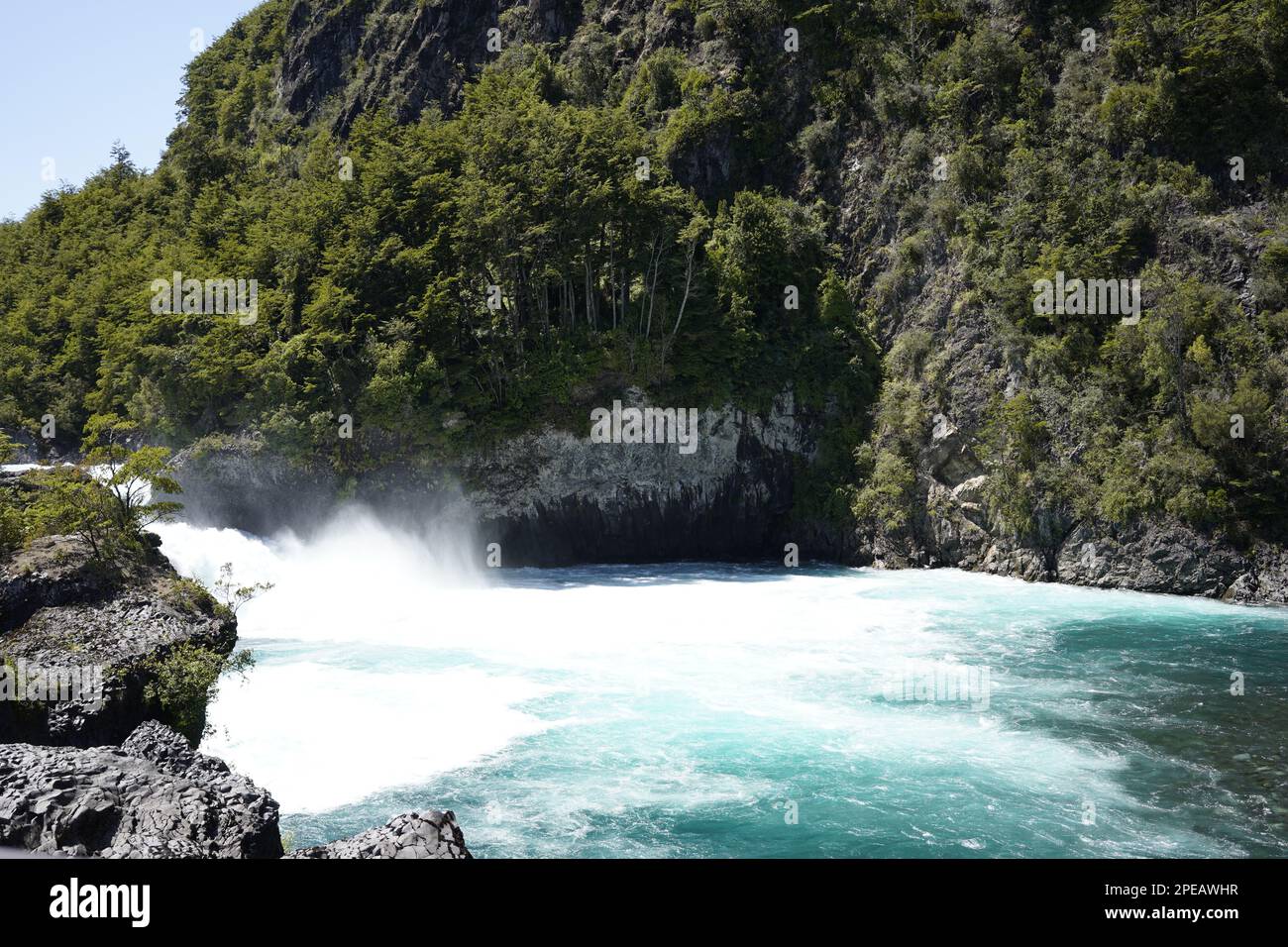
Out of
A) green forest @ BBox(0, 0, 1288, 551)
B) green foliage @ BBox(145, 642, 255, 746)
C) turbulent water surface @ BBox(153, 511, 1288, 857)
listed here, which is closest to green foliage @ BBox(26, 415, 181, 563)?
green foliage @ BBox(145, 642, 255, 746)

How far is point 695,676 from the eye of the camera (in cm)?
1908

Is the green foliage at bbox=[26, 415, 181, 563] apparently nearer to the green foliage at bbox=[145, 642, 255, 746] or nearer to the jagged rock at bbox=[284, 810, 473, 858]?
the green foliage at bbox=[145, 642, 255, 746]

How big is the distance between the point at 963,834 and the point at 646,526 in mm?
22299

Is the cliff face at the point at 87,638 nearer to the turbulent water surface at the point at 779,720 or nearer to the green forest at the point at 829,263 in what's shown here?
the turbulent water surface at the point at 779,720

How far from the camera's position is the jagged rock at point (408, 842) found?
709 cm

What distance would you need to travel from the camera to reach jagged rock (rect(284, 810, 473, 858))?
709 centimetres

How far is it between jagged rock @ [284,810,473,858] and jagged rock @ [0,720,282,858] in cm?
129

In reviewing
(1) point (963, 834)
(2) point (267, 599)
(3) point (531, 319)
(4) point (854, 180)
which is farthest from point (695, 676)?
(4) point (854, 180)

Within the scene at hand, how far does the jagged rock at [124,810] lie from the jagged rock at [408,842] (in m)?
1.29

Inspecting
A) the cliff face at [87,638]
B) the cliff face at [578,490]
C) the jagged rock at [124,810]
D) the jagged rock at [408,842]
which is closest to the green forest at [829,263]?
the cliff face at [578,490]

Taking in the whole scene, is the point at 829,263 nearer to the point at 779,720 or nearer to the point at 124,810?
the point at 779,720

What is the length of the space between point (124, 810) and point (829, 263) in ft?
108

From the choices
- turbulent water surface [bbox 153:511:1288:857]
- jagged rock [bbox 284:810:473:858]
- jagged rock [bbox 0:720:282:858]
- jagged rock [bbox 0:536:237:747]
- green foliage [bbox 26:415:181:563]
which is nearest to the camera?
jagged rock [bbox 284:810:473:858]
